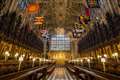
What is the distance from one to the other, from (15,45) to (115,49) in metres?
11.2

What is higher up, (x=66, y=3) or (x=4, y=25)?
(x=66, y=3)

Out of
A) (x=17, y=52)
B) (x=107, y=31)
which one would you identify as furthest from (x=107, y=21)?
(x=17, y=52)

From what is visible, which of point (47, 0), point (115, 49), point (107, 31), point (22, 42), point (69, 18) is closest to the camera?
point (115, 49)

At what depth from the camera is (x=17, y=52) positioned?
19.6m

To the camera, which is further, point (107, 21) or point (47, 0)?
point (47, 0)

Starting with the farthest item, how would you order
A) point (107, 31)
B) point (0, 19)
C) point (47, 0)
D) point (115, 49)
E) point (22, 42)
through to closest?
point (47, 0) → point (22, 42) → point (107, 31) → point (115, 49) → point (0, 19)

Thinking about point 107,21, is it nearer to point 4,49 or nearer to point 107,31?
point 107,31

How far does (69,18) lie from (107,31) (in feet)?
76.6

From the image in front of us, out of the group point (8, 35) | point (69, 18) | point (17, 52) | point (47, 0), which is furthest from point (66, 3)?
point (8, 35)

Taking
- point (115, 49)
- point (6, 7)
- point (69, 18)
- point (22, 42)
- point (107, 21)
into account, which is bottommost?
point (115, 49)

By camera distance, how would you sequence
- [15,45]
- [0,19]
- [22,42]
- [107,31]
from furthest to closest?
[22,42] < [15,45] < [107,31] < [0,19]

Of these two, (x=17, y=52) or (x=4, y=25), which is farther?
(x=17, y=52)

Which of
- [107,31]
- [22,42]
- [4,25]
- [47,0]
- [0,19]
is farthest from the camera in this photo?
[47,0]

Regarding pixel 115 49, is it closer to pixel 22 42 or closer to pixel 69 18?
pixel 22 42
